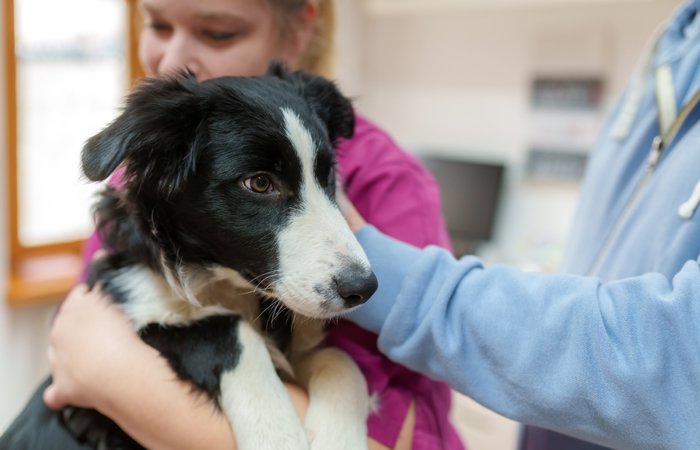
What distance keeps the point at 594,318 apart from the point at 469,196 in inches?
107

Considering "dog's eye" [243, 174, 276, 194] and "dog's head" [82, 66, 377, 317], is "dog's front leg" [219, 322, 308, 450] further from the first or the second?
"dog's eye" [243, 174, 276, 194]

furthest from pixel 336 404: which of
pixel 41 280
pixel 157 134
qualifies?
pixel 41 280

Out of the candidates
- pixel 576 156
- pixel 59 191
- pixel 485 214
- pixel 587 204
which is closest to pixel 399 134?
pixel 485 214

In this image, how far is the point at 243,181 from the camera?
987 mm

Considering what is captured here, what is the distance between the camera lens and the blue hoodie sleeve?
2.53 feet

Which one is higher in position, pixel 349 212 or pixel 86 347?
pixel 349 212

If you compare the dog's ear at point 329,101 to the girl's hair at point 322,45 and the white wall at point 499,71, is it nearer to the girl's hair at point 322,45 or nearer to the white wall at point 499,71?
the girl's hair at point 322,45

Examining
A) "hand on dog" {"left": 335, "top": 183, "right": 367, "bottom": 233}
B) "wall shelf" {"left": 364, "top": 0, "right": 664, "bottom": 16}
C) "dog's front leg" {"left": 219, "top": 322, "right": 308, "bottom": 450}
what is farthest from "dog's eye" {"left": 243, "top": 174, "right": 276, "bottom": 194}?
"wall shelf" {"left": 364, "top": 0, "right": 664, "bottom": 16}

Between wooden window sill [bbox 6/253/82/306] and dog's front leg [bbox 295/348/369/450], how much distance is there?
69.6 inches

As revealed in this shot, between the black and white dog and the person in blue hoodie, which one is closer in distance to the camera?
the person in blue hoodie

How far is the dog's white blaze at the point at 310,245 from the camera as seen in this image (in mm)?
925

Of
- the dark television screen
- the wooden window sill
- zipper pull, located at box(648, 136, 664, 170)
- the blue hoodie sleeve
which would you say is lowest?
the wooden window sill

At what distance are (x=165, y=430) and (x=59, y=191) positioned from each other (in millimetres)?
2533

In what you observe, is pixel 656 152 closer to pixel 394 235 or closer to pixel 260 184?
pixel 394 235
